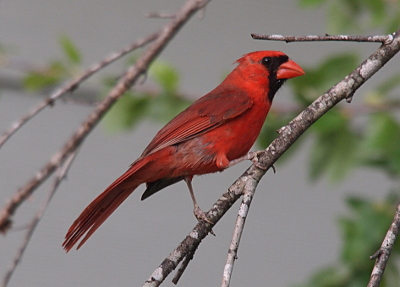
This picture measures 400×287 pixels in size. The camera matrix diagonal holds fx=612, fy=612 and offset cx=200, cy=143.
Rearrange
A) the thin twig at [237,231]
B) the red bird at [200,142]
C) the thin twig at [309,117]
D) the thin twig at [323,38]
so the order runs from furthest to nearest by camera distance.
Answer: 1. the red bird at [200,142]
2. the thin twig at [309,117]
3. the thin twig at [323,38]
4. the thin twig at [237,231]

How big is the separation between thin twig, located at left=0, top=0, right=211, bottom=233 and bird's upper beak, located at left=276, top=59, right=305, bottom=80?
544 millimetres

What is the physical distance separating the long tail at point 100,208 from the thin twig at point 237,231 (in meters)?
0.81

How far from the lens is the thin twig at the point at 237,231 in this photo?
1.75m

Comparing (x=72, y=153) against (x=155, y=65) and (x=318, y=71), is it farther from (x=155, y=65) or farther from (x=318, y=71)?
(x=318, y=71)

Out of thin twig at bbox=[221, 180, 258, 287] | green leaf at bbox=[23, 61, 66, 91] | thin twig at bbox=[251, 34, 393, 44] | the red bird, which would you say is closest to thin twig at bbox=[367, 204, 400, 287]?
thin twig at bbox=[221, 180, 258, 287]

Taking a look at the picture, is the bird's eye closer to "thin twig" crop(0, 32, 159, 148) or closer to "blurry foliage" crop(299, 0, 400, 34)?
"blurry foliage" crop(299, 0, 400, 34)

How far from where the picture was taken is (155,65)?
3562mm

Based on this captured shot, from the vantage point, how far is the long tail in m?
2.55

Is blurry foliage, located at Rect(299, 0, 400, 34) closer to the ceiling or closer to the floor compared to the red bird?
closer to the ceiling

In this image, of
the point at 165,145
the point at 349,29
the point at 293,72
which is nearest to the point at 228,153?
the point at 165,145

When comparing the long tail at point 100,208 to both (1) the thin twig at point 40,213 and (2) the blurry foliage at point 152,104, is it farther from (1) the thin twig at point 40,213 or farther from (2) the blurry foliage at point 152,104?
(2) the blurry foliage at point 152,104

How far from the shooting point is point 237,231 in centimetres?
188

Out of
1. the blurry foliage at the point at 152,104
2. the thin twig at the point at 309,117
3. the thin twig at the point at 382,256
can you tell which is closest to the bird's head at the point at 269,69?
the blurry foliage at the point at 152,104

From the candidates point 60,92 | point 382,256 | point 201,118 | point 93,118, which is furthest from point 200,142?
point 382,256
